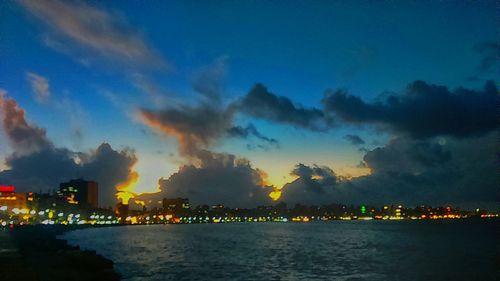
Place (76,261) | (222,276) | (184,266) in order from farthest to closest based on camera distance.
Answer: (184,266) < (222,276) < (76,261)

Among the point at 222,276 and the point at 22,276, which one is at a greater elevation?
the point at 22,276

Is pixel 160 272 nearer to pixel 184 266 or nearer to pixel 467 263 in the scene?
pixel 184 266

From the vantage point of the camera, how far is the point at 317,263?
77250 mm

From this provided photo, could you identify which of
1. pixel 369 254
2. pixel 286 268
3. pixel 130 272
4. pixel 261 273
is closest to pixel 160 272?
pixel 130 272

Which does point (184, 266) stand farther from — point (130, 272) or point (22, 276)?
point (22, 276)

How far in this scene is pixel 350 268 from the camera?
234 feet

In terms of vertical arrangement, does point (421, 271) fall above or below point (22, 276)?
below

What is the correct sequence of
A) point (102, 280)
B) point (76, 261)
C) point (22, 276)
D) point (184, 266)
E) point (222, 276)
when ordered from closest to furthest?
point (22, 276)
point (102, 280)
point (76, 261)
point (222, 276)
point (184, 266)

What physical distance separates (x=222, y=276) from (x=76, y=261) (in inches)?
713

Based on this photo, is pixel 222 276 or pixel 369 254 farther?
pixel 369 254

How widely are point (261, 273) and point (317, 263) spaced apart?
15801mm

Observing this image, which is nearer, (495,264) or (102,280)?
(102,280)

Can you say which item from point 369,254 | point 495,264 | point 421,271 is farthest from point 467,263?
point 369,254

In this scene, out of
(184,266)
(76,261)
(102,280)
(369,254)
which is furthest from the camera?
(369,254)
